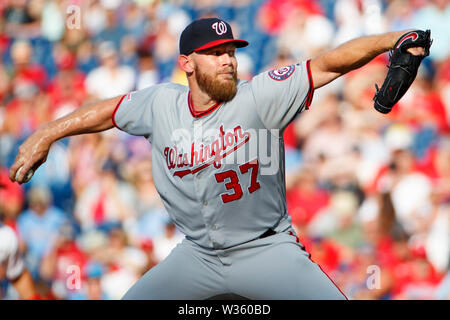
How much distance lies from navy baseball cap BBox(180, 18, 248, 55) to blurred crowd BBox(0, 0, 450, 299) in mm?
2730

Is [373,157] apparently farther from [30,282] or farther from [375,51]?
[30,282]

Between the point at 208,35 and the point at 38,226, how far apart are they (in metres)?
4.05

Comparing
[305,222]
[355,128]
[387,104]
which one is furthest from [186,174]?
[355,128]

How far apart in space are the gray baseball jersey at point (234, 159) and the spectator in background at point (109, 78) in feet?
13.1

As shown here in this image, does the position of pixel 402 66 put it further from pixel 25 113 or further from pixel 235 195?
pixel 25 113

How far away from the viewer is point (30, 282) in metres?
6.00

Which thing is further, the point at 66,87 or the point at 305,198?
the point at 66,87

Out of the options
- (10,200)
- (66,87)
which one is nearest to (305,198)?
(10,200)

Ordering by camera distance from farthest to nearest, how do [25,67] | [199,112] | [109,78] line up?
[25,67]
[109,78]
[199,112]

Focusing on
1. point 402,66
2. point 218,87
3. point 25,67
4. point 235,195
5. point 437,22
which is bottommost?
point 235,195

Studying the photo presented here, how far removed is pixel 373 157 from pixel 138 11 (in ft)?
12.4

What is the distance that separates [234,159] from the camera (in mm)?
3287

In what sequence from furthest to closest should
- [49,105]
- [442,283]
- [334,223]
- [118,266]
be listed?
[49,105] < [118,266] < [334,223] < [442,283]

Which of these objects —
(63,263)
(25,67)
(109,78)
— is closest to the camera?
(63,263)
